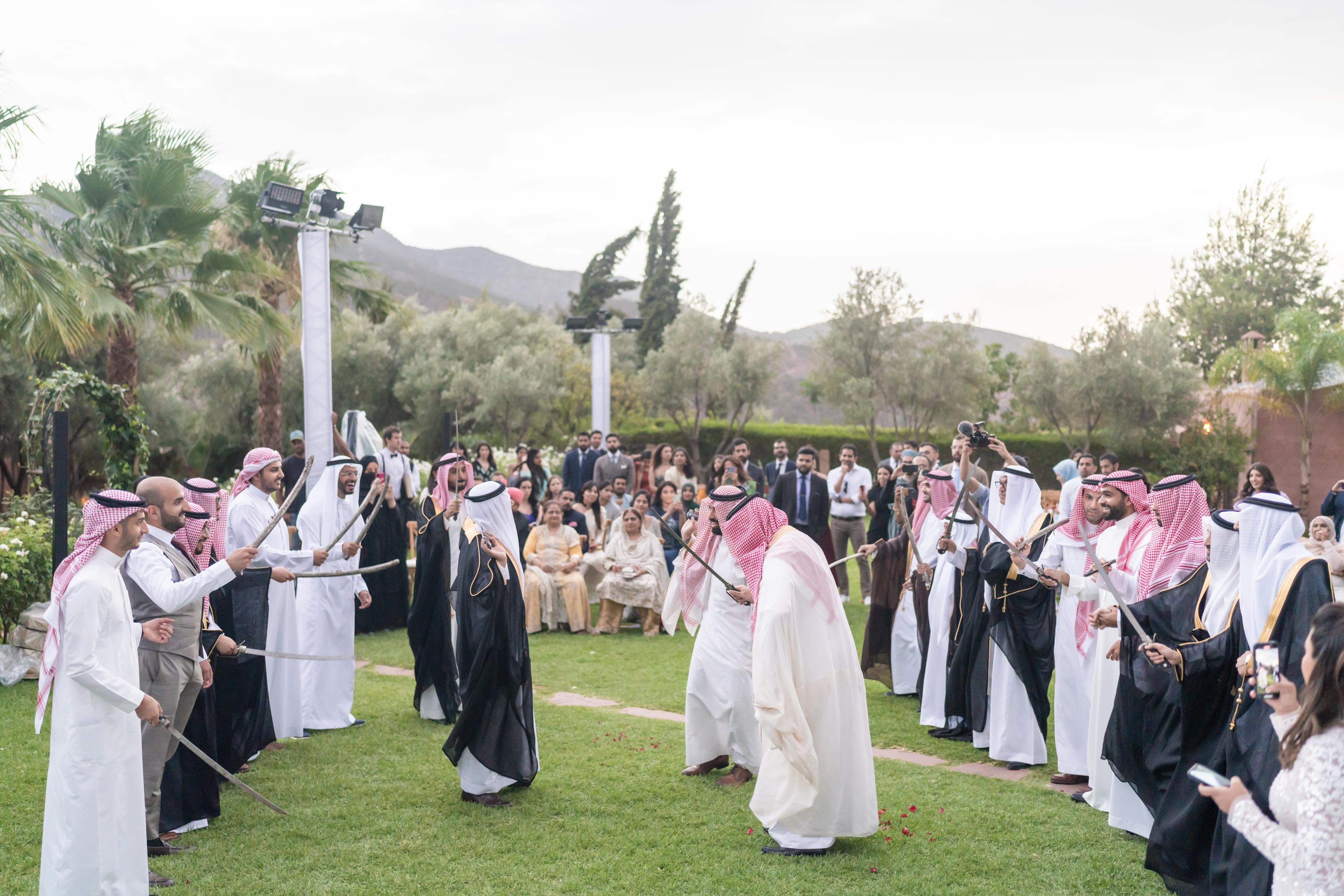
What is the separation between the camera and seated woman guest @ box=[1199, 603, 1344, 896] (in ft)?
8.68

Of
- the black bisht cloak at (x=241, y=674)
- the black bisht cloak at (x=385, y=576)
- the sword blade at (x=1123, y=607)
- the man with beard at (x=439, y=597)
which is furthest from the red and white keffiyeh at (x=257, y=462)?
the sword blade at (x=1123, y=607)

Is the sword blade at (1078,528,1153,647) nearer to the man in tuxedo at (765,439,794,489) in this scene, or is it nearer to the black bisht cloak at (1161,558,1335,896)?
the black bisht cloak at (1161,558,1335,896)

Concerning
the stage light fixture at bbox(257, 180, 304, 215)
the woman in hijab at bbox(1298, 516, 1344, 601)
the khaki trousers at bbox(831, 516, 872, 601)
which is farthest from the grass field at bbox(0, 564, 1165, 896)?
the stage light fixture at bbox(257, 180, 304, 215)

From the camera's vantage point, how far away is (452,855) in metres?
5.27

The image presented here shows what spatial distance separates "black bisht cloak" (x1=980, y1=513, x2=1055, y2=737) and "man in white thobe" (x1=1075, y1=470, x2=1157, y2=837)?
670 mm

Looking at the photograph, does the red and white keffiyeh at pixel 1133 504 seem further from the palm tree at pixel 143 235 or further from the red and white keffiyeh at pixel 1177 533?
the palm tree at pixel 143 235

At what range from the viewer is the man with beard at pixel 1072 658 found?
623 cm

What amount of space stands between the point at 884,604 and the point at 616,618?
13.6 feet

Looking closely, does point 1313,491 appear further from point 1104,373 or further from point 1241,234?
point 1241,234

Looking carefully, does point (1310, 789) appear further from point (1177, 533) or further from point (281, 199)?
point (281, 199)

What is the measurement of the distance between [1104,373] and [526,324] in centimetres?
1711

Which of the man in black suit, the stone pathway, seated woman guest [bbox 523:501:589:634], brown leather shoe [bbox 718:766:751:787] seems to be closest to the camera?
brown leather shoe [bbox 718:766:751:787]

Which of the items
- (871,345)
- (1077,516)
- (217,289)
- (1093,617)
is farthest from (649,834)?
(871,345)

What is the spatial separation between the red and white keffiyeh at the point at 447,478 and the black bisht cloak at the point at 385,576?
3.22m
